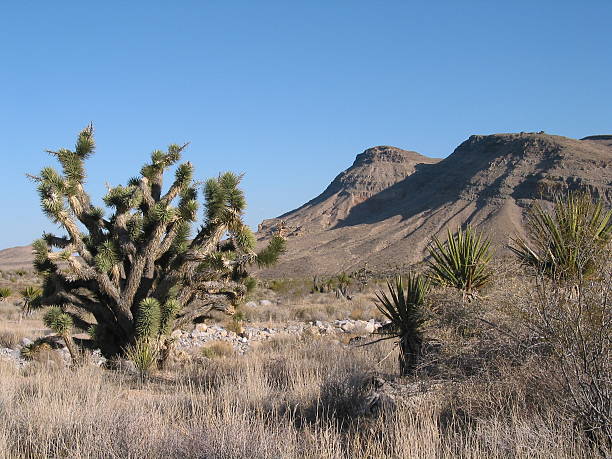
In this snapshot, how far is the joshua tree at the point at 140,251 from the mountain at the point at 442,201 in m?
36.7

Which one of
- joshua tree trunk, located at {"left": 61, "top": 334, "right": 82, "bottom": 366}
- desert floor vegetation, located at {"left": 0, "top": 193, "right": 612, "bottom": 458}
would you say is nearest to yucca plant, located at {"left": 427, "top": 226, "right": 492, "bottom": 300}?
desert floor vegetation, located at {"left": 0, "top": 193, "right": 612, "bottom": 458}

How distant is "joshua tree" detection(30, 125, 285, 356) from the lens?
1059 centimetres

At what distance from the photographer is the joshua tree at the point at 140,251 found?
1059 cm

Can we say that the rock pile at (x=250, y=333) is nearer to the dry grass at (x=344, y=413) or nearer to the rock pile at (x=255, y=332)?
the rock pile at (x=255, y=332)

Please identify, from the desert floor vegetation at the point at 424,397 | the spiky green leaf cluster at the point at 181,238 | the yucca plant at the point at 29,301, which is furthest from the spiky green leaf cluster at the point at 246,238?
the yucca plant at the point at 29,301

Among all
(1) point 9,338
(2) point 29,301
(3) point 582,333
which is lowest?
(1) point 9,338

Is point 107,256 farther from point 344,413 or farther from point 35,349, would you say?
point 344,413

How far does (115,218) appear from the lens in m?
11.4

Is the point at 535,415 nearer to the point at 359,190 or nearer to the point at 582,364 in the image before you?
the point at 582,364

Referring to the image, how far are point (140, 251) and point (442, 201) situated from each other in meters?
68.1

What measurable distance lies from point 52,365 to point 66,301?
135 cm

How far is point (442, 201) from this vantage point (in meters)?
75.8

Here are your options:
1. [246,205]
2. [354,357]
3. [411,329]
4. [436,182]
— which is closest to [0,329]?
[246,205]

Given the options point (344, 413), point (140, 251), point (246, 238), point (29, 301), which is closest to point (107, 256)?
point (140, 251)
